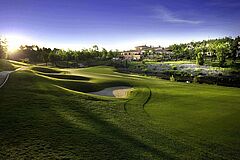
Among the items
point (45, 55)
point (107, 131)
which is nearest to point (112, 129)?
point (107, 131)

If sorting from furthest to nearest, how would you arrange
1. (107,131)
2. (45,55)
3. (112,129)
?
(45,55) → (112,129) → (107,131)

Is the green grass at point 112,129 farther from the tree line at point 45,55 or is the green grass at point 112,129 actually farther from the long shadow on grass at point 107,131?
the tree line at point 45,55

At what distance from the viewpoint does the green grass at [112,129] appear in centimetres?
1427

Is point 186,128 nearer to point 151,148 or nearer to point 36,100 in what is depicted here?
point 151,148

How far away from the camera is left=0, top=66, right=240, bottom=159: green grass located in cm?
1427

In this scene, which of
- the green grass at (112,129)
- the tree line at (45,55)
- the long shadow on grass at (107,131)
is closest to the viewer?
the green grass at (112,129)

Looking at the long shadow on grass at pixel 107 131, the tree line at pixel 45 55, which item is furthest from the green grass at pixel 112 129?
the tree line at pixel 45 55

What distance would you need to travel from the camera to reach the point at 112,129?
61.5ft

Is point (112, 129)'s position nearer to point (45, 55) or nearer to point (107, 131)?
point (107, 131)

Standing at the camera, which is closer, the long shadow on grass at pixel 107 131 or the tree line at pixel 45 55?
the long shadow on grass at pixel 107 131

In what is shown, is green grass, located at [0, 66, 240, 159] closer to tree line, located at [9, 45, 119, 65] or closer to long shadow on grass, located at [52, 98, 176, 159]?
long shadow on grass, located at [52, 98, 176, 159]

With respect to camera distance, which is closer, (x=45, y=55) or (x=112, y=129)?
(x=112, y=129)

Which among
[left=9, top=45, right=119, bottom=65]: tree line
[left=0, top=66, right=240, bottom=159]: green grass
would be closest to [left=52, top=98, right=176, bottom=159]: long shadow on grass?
[left=0, top=66, right=240, bottom=159]: green grass

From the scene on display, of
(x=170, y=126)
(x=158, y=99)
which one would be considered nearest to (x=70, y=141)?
(x=170, y=126)
